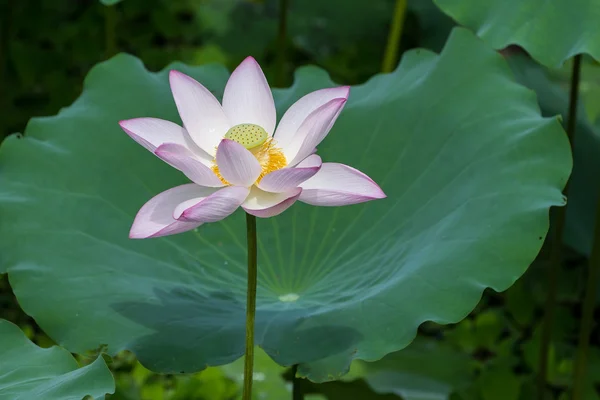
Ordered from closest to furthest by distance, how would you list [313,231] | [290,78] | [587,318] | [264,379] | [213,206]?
[213,206], [313,231], [587,318], [264,379], [290,78]

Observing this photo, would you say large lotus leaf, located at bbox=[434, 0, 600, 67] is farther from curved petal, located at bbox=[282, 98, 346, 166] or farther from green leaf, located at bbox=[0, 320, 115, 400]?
green leaf, located at bbox=[0, 320, 115, 400]

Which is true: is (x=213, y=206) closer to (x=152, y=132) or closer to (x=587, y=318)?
(x=152, y=132)

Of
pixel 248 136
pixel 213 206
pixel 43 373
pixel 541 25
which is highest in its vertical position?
pixel 541 25

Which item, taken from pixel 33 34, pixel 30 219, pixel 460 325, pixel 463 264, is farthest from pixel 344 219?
pixel 33 34

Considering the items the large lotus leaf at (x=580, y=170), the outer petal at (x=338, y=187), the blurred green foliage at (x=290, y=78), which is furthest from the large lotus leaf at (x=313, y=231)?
the large lotus leaf at (x=580, y=170)

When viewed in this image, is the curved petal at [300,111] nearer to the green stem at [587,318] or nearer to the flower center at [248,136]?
the flower center at [248,136]

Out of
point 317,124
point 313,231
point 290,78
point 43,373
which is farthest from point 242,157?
point 290,78
